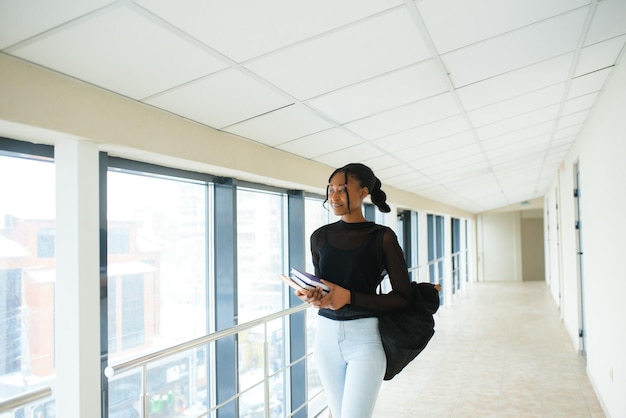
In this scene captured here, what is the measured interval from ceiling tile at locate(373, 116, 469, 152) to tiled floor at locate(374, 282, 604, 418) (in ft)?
4.56

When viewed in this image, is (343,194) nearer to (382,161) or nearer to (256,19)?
(256,19)

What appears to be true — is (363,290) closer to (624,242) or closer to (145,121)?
(145,121)

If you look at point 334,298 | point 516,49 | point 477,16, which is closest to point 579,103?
point 516,49

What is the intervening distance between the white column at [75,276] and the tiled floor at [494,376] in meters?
1.80

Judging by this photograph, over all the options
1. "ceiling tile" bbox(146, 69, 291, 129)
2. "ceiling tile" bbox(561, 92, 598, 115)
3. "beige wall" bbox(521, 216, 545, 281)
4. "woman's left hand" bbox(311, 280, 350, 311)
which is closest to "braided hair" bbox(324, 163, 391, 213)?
"woman's left hand" bbox(311, 280, 350, 311)

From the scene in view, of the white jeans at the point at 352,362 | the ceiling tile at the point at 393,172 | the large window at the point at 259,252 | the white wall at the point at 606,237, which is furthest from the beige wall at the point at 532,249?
the white jeans at the point at 352,362

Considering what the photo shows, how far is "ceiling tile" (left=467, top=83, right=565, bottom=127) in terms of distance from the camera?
2.13 meters

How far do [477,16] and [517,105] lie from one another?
116cm

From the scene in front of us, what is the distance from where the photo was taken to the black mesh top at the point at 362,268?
1096 millimetres

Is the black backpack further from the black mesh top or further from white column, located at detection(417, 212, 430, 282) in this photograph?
white column, located at detection(417, 212, 430, 282)

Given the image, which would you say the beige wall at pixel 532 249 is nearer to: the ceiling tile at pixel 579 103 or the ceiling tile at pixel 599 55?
the ceiling tile at pixel 579 103

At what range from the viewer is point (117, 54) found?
1.04 metres

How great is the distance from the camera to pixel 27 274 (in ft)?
4.17

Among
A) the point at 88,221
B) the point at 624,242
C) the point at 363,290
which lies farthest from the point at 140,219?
the point at 624,242
